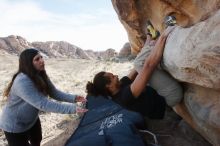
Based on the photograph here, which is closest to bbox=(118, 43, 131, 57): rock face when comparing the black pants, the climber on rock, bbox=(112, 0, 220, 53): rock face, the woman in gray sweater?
bbox=(112, 0, 220, 53): rock face

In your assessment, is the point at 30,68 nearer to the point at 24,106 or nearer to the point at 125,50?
the point at 24,106

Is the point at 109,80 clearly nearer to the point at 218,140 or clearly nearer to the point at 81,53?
the point at 218,140

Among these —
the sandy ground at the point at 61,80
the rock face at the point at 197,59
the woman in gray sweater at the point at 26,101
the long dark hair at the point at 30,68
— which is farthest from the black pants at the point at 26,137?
the rock face at the point at 197,59

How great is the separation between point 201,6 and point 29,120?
11.6 feet

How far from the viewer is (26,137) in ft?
21.3

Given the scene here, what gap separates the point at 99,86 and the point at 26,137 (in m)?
1.63

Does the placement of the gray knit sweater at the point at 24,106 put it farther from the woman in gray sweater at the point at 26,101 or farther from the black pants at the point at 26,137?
the black pants at the point at 26,137

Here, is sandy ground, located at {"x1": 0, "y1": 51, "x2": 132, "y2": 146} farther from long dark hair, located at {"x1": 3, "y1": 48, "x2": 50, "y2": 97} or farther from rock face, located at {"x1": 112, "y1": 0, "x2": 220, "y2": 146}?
rock face, located at {"x1": 112, "y1": 0, "x2": 220, "y2": 146}

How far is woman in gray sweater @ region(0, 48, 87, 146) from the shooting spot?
591 cm

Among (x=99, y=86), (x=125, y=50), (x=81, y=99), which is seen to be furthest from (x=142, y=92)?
(x=125, y=50)

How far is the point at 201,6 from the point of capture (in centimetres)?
591

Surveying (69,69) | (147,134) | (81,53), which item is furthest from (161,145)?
(81,53)

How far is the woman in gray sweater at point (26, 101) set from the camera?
19.4 feet

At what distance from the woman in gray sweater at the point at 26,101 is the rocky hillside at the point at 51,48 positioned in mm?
54207
